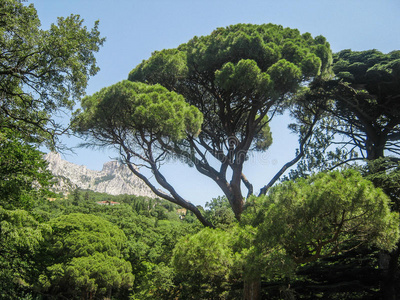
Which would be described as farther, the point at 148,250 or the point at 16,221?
the point at 148,250

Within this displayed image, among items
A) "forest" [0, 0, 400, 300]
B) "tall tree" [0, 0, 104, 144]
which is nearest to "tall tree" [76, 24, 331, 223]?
"forest" [0, 0, 400, 300]

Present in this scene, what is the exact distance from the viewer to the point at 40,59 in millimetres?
5465

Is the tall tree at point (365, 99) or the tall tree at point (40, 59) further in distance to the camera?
the tall tree at point (365, 99)

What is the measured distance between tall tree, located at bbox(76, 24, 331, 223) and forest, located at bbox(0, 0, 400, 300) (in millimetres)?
44

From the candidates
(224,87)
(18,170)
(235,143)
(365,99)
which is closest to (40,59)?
(18,170)

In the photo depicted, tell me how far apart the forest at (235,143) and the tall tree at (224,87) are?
0.14ft

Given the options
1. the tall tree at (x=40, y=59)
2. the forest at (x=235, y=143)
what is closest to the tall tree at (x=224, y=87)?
the forest at (x=235, y=143)

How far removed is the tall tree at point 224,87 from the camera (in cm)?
898

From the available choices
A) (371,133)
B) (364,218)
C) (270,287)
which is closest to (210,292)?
(270,287)

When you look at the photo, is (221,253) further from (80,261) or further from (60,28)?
(80,261)

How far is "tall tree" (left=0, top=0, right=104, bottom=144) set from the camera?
17.2 feet

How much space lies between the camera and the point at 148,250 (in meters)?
21.3

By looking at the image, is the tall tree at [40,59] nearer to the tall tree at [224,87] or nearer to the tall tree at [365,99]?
the tall tree at [224,87]

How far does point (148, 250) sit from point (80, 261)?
247 inches
